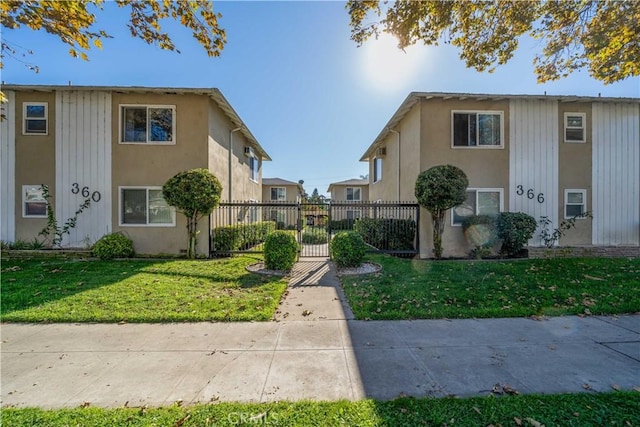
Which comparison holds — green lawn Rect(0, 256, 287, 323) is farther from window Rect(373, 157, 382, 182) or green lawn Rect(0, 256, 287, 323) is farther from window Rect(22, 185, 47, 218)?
window Rect(373, 157, 382, 182)

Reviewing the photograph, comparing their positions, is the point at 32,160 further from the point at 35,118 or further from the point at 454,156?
the point at 454,156

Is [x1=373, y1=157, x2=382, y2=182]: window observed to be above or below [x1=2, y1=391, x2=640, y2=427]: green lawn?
above

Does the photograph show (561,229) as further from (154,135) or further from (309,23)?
(154,135)

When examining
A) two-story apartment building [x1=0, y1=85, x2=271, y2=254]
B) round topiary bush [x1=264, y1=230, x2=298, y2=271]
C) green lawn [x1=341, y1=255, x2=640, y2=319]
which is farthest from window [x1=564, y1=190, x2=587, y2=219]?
two-story apartment building [x1=0, y1=85, x2=271, y2=254]

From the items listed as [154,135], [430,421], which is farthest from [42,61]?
[430,421]

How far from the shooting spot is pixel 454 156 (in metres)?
10.1

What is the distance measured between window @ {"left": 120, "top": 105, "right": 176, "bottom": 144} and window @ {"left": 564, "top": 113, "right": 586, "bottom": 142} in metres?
14.8

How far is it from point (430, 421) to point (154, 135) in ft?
37.4

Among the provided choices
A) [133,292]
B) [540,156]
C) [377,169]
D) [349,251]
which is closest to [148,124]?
[133,292]

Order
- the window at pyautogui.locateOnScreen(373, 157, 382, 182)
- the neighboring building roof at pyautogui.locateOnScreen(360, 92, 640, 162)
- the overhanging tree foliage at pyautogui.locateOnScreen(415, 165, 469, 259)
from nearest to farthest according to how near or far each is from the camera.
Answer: the overhanging tree foliage at pyautogui.locateOnScreen(415, 165, 469, 259), the neighboring building roof at pyautogui.locateOnScreen(360, 92, 640, 162), the window at pyautogui.locateOnScreen(373, 157, 382, 182)

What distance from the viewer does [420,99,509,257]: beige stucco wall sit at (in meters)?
9.98

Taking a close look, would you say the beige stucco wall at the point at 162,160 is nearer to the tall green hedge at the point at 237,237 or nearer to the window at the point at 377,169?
the tall green hedge at the point at 237,237

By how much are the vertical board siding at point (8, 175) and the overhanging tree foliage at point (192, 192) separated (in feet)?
19.0

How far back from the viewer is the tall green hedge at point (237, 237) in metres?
10.1
